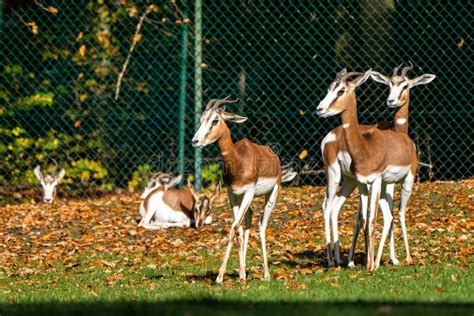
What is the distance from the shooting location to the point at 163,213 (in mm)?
12266

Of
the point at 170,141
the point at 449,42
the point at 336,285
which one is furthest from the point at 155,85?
the point at 336,285

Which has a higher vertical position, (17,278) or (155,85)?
A: (155,85)

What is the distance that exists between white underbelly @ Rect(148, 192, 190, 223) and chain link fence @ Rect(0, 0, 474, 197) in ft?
4.30

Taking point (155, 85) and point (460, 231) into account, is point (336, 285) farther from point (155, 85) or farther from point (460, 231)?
point (155, 85)

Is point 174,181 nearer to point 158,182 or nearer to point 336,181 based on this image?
point 158,182

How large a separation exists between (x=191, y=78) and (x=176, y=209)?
2.21 metres

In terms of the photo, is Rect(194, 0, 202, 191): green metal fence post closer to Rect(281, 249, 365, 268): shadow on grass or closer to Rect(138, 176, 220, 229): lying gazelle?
Rect(138, 176, 220, 229): lying gazelle

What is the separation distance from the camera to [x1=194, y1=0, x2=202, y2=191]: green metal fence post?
13320 mm

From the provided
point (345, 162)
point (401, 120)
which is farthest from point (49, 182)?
point (345, 162)

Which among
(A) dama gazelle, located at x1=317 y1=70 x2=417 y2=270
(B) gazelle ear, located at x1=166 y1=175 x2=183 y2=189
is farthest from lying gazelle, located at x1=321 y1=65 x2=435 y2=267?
(B) gazelle ear, located at x1=166 y1=175 x2=183 y2=189

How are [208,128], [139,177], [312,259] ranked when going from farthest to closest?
[139,177] → [312,259] → [208,128]

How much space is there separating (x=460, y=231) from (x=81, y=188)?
6.54m

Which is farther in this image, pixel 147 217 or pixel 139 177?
pixel 139 177

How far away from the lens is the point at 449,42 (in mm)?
13227
